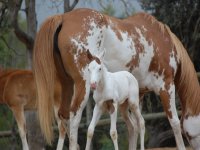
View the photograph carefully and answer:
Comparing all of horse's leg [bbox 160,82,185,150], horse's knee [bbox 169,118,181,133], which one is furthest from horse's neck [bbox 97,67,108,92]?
horse's knee [bbox 169,118,181,133]

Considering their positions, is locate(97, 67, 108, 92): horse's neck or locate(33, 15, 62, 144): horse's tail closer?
locate(97, 67, 108, 92): horse's neck

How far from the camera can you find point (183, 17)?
1164cm

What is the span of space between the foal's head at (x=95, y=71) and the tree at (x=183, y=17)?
5.87 meters

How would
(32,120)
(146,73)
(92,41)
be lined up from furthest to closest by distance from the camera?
(32,120), (146,73), (92,41)

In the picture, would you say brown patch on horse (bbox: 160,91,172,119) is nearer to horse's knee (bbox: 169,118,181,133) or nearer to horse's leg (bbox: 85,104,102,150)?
horse's knee (bbox: 169,118,181,133)

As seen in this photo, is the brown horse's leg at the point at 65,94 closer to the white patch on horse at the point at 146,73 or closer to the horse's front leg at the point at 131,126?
the horse's front leg at the point at 131,126

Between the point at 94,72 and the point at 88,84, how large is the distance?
494 millimetres

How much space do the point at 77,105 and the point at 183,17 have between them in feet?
19.3

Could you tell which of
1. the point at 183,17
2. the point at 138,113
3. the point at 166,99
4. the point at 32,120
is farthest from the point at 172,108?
the point at 183,17

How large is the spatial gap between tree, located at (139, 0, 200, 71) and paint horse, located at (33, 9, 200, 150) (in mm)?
4022

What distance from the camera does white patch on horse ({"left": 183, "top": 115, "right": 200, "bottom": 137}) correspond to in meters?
7.49

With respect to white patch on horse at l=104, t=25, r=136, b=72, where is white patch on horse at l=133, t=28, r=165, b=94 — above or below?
below

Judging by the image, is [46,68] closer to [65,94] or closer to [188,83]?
[65,94]

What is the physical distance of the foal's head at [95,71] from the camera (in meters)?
5.59
